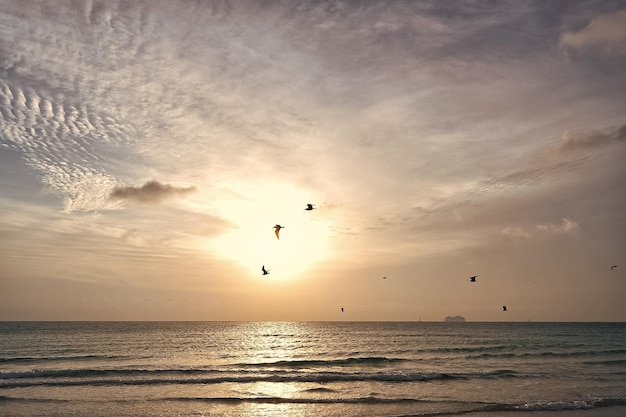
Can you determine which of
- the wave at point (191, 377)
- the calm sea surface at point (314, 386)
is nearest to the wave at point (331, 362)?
the calm sea surface at point (314, 386)

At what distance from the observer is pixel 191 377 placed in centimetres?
4025

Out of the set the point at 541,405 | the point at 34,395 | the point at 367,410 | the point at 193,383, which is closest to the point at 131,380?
the point at 193,383

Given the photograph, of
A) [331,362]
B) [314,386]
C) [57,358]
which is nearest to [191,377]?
[314,386]

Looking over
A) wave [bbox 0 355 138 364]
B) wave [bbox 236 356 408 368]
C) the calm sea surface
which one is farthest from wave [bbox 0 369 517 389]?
→ wave [bbox 0 355 138 364]

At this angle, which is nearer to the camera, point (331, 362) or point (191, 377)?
point (191, 377)

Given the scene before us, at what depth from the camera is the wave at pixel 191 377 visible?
3775 cm

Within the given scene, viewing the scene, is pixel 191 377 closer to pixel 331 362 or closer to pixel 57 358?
pixel 331 362

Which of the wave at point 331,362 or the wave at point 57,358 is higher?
the wave at point 331,362

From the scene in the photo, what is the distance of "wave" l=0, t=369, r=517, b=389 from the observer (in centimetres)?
3775

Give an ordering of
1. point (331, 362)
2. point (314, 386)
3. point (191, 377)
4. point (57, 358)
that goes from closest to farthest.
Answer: point (314, 386) < point (191, 377) < point (331, 362) < point (57, 358)

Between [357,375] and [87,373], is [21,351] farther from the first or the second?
[357,375]

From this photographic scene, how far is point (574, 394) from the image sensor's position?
3170 cm

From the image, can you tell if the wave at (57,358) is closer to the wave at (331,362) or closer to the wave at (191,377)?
the wave at (191,377)

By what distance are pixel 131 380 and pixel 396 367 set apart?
25102mm
